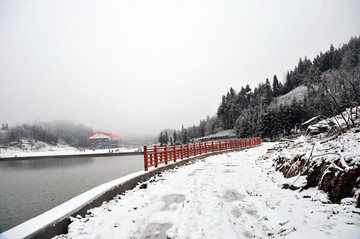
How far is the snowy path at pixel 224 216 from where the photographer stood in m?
2.87

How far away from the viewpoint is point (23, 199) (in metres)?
9.55

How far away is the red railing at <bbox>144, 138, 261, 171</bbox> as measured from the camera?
9.36 m

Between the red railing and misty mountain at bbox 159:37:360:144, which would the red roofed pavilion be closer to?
misty mountain at bbox 159:37:360:144

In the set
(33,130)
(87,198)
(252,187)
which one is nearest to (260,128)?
Answer: (252,187)

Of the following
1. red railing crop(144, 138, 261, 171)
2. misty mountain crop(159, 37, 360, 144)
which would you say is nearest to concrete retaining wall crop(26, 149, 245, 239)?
red railing crop(144, 138, 261, 171)

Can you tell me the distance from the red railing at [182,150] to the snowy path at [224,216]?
12.6 feet

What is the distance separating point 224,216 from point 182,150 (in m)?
9.62

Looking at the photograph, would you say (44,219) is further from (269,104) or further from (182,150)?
(269,104)

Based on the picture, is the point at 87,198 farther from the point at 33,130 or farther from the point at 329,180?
the point at 33,130

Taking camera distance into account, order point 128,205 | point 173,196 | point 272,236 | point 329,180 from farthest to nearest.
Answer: point 173,196
point 128,205
point 329,180
point 272,236

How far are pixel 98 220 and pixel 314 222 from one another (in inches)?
173

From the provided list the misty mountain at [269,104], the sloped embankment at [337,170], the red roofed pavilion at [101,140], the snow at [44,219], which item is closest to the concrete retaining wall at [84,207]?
the snow at [44,219]

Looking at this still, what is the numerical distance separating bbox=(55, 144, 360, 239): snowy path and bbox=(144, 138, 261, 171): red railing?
12.6ft

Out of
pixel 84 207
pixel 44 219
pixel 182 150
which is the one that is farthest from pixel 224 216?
pixel 182 150
